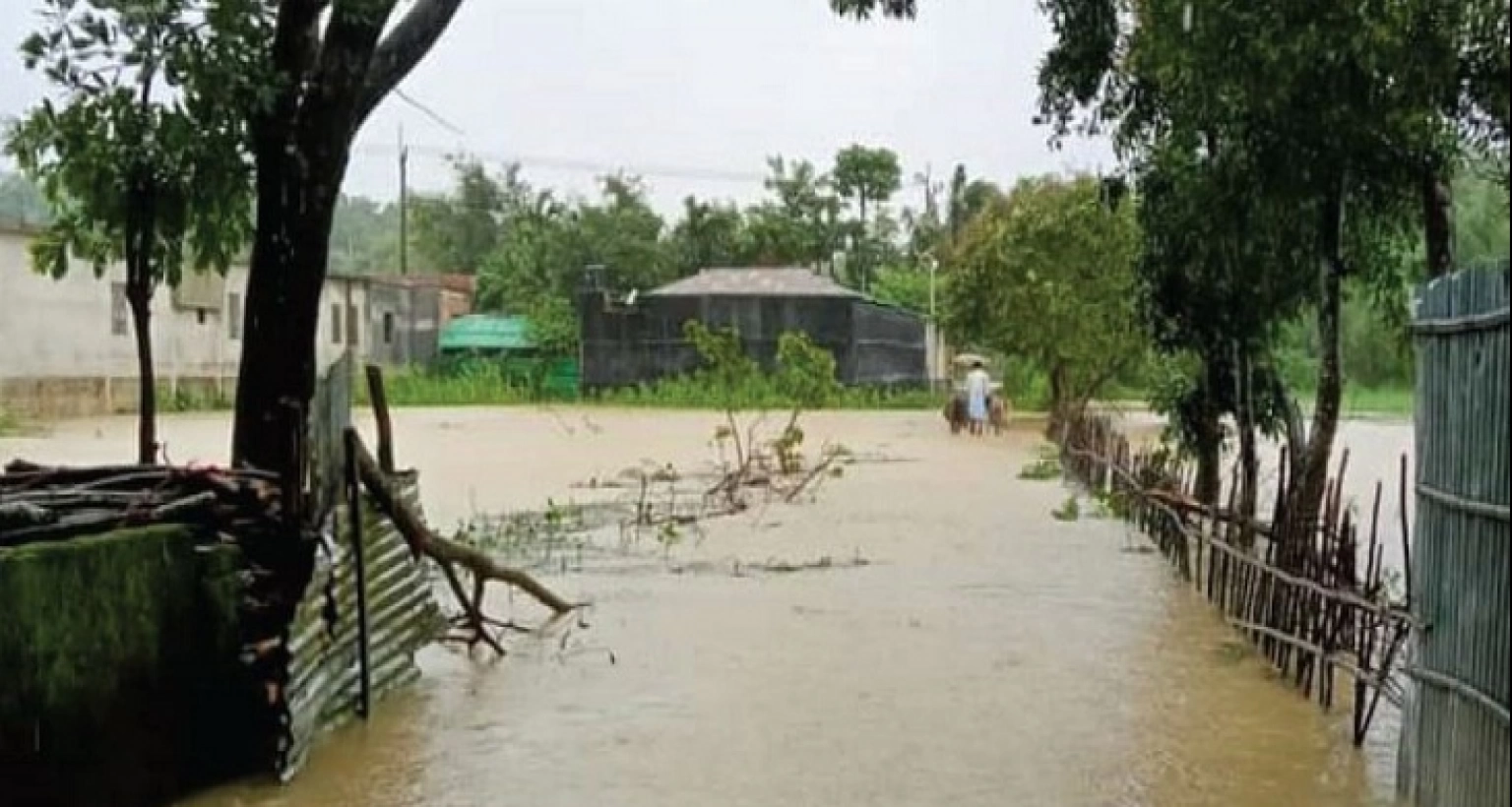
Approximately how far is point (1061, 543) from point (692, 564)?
351cm

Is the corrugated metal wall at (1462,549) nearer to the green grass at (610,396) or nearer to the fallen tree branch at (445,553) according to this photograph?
the fallen tree branch at (445,553)

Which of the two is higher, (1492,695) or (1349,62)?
(1349,62)

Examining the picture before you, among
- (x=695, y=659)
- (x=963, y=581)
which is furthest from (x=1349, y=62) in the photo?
(x=963, y=581)

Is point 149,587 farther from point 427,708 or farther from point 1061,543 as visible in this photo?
point 1061,543

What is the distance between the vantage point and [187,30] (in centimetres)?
722

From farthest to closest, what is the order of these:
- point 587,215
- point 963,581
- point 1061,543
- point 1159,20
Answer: point 587,215 < point 1061,543 < point 963,581 < point 1159,20

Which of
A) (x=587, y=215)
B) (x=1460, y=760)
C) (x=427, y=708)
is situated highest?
(x=587, y=215)

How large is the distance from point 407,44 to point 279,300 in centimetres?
134

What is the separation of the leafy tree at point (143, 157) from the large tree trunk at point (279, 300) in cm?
31

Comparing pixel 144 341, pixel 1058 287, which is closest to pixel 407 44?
pixel 144 341

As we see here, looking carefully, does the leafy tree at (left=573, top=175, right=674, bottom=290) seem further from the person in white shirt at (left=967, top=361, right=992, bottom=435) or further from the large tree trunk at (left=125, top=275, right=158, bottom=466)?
the large tree trunk at (left=125, top=275, right=158, bottom=466)

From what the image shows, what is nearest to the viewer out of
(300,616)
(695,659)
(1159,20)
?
(300,616)

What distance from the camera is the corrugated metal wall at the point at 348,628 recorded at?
6.99 meters

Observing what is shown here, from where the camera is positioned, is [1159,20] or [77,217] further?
[1159,20]
